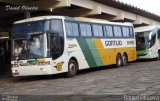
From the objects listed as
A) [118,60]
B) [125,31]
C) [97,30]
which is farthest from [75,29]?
[125,31]

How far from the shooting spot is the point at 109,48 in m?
24.6

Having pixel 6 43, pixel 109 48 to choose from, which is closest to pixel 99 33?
pixel 109 48

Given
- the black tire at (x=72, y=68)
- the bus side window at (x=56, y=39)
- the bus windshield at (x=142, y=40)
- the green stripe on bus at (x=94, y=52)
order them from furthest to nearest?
the bus windshield at (x=142, y=40) → the green stripe on bus at (x=94, y=52) → the black tire at (x=72, y=68) → the bus side window at (x=56, y=39)

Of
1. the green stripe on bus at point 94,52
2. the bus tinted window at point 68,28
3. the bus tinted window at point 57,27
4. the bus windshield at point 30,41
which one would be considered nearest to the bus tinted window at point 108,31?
the green stripe on bus at point 94,52

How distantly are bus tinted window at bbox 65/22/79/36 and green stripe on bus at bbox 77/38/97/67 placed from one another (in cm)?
47

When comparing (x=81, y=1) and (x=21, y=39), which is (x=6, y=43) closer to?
(x=81, y=1)

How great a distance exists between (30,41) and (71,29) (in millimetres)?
2413

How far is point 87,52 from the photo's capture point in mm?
21891

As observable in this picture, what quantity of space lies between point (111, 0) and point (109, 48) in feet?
34.8

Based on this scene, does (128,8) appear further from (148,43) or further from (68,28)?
(68,28)

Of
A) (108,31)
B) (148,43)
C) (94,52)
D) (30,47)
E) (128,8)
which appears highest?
(128,8)

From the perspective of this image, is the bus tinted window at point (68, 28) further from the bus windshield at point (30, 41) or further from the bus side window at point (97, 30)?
the bus side window at point (97, 30)

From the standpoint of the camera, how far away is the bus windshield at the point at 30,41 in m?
18.5

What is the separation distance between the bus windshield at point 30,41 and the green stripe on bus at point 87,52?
280cm
